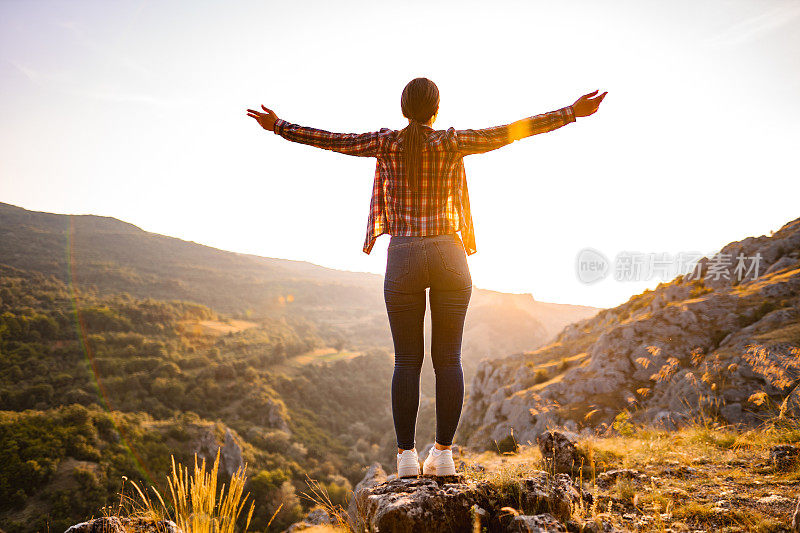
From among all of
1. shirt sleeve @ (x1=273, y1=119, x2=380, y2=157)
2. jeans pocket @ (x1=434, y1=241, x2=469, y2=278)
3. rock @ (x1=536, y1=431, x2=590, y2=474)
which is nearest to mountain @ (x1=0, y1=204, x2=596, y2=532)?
jeans pocket @ (x1=434, y1=241, x2=469, y2=278)

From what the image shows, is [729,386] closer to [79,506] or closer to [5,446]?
[79,506]

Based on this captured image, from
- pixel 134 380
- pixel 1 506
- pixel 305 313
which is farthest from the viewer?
pixel 305 313

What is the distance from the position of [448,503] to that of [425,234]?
152 cm

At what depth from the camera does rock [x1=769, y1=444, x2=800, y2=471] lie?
114 inches

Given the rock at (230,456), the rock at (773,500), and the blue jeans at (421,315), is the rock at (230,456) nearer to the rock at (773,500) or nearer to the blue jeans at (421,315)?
the blue jeans at (421,315)

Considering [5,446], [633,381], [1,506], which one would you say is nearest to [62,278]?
[5,446]

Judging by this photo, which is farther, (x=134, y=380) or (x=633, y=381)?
(x=134, y=380)

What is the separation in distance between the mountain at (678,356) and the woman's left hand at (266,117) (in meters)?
13.3

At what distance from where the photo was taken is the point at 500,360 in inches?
1361

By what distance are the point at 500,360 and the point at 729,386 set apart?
21.9 metres

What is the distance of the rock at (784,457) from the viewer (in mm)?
2896

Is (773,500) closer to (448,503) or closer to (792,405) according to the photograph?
(448,503)

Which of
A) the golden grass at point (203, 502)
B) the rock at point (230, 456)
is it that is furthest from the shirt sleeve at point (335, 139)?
the rock at point (230, 456)

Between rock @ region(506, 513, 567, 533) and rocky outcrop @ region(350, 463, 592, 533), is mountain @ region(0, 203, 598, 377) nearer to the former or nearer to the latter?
rocky outcrop @ region(350, 463, 592, 533)
